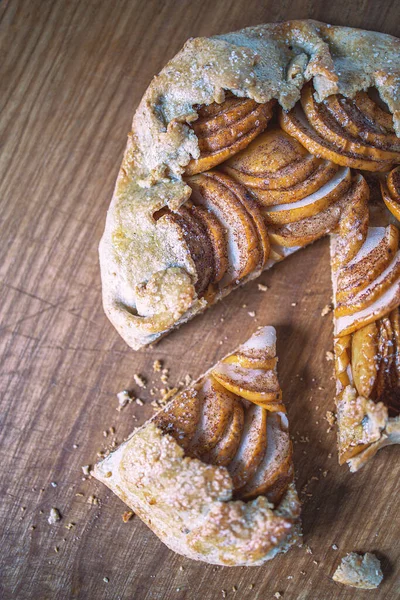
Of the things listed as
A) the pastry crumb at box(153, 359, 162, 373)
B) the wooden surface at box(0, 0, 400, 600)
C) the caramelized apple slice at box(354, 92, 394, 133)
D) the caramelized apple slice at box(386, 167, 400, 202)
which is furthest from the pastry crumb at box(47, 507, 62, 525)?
the caramelized apple slice at box(354, 92, 394, 133)

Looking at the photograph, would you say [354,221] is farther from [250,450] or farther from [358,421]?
[250,450]

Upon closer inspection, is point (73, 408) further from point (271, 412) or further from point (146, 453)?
point (271, 412)

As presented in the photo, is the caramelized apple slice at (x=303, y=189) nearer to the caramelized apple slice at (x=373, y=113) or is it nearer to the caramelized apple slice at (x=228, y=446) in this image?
the caramelized apple slice at (x=373, y=113)

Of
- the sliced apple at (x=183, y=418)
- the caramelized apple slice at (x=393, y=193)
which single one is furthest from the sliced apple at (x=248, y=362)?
the caramelized apple slice at (x=393, y=193)

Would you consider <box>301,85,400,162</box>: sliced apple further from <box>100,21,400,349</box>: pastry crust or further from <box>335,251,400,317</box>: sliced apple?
<box>335,251,400,317</box>: sliced apple

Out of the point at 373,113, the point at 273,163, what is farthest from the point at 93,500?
the point at 373,113

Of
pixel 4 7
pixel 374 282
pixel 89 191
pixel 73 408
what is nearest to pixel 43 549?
pixel 73 408
